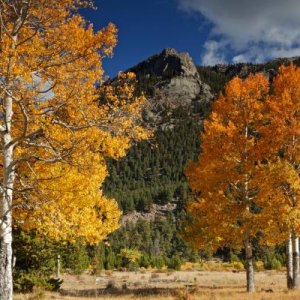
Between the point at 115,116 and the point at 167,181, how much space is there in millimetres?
167693

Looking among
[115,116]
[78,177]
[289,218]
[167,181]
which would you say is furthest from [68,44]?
[167,181]

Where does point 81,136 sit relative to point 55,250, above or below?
above

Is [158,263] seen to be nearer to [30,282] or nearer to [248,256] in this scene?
[248,256]

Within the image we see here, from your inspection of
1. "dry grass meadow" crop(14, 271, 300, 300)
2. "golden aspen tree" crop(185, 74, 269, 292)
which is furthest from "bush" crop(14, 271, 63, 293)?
"golden aspen tree" crop(185, 74, 269, 292)

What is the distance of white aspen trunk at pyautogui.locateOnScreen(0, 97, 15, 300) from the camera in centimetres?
899

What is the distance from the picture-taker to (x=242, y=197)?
64.6ft

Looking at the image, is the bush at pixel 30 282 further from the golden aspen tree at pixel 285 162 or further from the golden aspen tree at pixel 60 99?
the golden aspen tree at pixel 285 162

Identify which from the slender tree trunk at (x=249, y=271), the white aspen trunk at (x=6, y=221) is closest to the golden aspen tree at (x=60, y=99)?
the white aspen trunk at (x=6, y=221)

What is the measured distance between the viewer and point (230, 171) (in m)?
19.4

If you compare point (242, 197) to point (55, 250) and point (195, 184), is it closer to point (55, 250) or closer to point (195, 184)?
point (195, 184)

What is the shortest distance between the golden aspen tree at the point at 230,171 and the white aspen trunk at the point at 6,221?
1136 centimetres

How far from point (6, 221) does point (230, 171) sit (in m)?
12.2

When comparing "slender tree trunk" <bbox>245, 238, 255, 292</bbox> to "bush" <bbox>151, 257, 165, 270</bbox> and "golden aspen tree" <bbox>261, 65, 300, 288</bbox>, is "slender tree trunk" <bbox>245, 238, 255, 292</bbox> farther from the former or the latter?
"bush" <bbox>151, 257, 165, 270</bbox>

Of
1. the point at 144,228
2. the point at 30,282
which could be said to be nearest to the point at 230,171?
the point at 30,282
